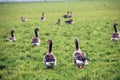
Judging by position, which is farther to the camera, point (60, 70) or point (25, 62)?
point (25, 62)

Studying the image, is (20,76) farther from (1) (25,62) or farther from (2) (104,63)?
(2) (104,63)

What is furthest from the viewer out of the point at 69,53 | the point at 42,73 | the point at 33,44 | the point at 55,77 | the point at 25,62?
the point at 33,44

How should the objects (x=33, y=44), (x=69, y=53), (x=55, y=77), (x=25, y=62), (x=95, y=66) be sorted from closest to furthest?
(x=55, y=77) < (x=95, y=66) < (x=25, y=62) < (x=69, y=53) < (x=33, y=44)

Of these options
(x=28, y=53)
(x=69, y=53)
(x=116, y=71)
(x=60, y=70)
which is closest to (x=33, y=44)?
(x=28, y=53)

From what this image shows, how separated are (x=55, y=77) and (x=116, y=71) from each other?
280cm

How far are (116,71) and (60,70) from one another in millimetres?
2552

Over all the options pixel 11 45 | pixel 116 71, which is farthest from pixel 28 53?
pixel 116 71

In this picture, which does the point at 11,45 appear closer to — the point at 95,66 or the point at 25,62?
the point at 25,62

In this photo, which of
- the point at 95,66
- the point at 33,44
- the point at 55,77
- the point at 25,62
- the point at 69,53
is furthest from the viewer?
the point at 33,44

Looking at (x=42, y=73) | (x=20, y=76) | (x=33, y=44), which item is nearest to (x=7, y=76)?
(x=20, y=76)

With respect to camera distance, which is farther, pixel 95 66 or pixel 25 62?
pixel 25 62

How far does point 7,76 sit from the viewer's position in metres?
10.9

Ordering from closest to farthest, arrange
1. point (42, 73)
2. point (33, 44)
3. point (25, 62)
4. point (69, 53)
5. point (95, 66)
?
point (42, 73), point (95, 66), point (25, 62), point (69, 53), point (33, 44)

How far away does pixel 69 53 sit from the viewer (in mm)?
14656
